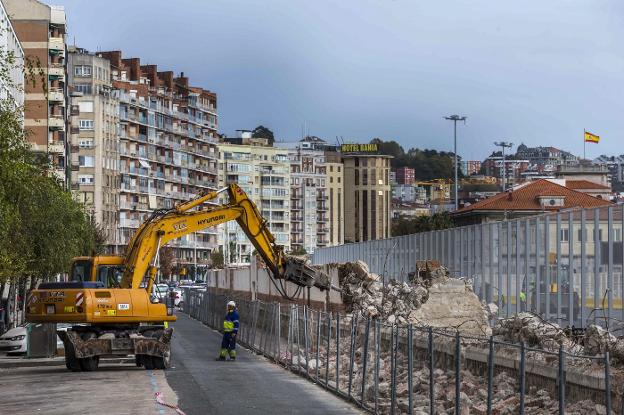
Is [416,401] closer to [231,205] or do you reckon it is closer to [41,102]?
[231,205]

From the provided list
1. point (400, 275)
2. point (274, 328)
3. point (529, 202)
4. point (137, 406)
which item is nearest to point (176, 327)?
point (400, 275)

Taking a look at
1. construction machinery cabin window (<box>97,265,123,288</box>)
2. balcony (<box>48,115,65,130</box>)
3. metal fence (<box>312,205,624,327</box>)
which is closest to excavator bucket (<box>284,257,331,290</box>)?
metal fence (<box>312,205,624,327</box>)

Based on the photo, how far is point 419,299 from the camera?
46.6 metres

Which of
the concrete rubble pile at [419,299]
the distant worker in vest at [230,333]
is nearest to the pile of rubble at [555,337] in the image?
the concrete rubble pile at [419,299]

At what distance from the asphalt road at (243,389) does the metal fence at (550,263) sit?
18.6 feet

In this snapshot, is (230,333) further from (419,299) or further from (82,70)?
(82,70)

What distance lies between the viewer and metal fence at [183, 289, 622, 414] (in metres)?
16.3

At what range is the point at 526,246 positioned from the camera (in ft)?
124

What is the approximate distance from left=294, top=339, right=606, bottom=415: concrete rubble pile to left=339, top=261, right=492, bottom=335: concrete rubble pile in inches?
361

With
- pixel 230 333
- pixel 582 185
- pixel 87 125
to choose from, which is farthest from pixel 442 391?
pixel 87 125

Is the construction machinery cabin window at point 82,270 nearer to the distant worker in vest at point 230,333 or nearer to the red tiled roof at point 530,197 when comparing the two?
the distant worker in vest at point 230,333

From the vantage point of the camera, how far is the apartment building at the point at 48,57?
119m

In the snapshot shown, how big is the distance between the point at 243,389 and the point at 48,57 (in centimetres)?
9720

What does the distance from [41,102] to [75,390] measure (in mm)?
90288
